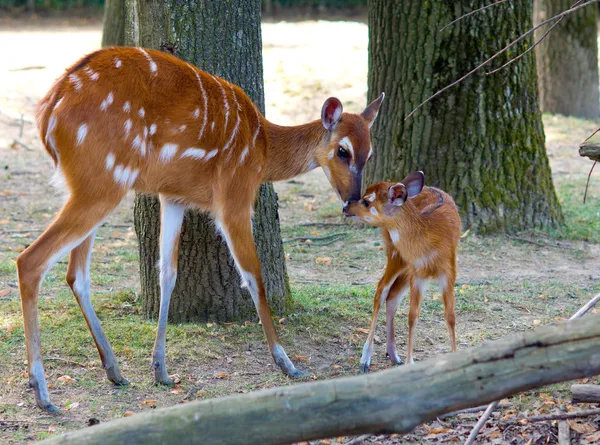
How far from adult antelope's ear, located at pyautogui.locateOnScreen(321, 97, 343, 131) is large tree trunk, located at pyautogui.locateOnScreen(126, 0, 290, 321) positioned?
2.27ft

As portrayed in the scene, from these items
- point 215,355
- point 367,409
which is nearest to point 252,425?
point 367,409

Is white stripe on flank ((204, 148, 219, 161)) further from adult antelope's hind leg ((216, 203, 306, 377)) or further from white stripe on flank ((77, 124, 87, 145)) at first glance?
white stripe on flank ((77, 124, 87, 145))

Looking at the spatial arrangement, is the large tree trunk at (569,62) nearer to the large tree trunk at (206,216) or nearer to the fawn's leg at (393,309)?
the large tree trunk at (206,216)

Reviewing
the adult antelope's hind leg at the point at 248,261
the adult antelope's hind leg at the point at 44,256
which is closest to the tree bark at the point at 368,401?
the adult antelope's hind leg at the point at 44,256

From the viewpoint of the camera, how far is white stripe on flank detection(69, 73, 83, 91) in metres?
4.67

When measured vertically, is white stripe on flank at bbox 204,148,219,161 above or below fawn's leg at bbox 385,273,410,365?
above

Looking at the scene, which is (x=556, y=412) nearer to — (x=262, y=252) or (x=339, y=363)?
(x=339, y=363)

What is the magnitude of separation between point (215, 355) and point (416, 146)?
3.83 m

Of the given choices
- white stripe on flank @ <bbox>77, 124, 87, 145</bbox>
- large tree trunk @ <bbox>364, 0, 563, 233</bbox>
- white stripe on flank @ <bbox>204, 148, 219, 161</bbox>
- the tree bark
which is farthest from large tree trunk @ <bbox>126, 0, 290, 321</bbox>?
the tree bark

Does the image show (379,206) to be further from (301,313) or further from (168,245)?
(168,245)

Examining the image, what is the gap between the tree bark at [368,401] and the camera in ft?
9.02

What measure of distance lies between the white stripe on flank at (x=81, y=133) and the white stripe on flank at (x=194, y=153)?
624mm

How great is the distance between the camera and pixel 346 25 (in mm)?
21578

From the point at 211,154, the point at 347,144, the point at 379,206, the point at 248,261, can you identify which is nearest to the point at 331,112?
the point at 347,144
